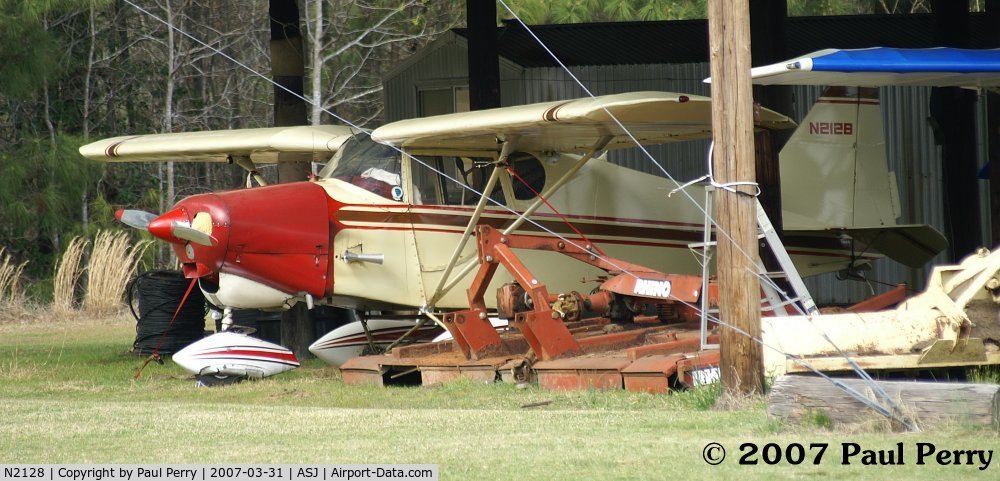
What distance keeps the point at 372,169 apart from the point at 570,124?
7.35 ft

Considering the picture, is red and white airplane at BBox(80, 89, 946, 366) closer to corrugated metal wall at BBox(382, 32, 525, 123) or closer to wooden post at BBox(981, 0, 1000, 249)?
wooden post at BBox(981, 0, 1000, 249)

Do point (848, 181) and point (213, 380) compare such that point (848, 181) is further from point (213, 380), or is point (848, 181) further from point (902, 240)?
point (213, 380)

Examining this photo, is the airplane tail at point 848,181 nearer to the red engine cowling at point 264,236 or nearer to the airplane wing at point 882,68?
the airplane wing at point 882,68

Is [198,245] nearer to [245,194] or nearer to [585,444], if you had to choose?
[245,194]

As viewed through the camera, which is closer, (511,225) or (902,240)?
(511,225)

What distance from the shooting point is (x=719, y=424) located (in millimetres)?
7152

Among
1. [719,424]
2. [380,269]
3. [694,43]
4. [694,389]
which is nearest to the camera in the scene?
[719,424]

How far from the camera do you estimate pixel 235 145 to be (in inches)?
527

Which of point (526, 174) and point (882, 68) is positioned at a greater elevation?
point (882, 68)

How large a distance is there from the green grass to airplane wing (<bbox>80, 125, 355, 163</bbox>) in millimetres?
2963

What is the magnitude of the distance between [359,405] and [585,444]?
3531 mm

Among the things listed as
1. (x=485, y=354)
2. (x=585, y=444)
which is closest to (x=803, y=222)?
(x=485, y=354)

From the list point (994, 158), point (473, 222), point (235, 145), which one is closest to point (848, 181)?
point (994, 158)

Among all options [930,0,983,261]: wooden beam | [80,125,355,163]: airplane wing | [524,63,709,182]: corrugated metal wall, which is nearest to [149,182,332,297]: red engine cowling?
[80,125,355,163]: airplane wing
